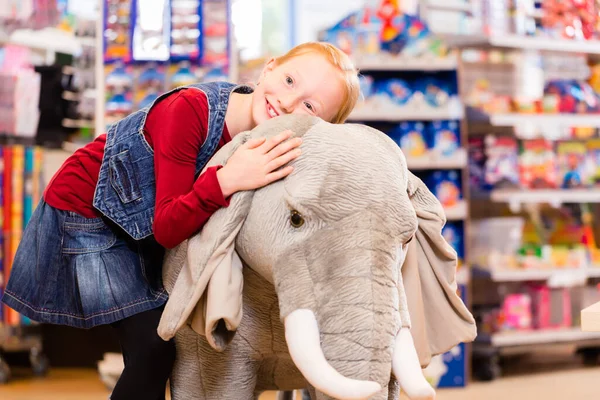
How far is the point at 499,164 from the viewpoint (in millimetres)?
4633

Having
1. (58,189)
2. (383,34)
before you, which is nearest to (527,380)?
(383,34)

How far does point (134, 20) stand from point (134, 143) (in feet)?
8.29

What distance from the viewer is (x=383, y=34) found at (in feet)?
14.3

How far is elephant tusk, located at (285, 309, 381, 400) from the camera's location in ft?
4.38

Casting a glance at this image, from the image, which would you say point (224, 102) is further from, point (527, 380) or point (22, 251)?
point (527, 380)

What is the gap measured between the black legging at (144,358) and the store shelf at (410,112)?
265 centimetres

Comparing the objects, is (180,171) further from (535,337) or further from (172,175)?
(535,337)

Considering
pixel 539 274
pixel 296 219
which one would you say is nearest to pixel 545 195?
pixel 539 274

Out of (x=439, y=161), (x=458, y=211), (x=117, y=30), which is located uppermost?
(x=117, y=30)

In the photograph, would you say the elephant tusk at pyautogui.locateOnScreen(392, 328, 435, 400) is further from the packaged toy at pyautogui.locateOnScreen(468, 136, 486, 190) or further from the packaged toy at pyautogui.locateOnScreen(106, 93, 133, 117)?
the packaged toy at pyautogui.locateOnScreen(468, 136, 486, 190)

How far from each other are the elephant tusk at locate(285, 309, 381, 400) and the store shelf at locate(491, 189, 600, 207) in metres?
3.32

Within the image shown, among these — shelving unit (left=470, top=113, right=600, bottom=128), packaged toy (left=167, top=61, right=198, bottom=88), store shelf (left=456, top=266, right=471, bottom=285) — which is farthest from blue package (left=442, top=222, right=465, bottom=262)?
packaged toy (left=167, top=61, right=198, bottom=88)

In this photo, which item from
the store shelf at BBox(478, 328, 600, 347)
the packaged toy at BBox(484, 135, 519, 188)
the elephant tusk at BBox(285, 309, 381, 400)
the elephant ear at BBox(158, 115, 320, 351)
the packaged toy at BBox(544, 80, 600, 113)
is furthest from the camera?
the packaged toy at BBox(544, 80, 600, 113)

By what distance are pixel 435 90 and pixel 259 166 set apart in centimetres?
296
